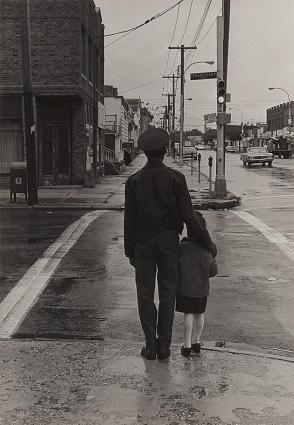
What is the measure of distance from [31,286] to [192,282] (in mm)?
3442

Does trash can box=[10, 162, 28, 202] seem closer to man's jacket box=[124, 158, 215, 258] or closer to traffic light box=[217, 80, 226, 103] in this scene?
traffic light box=[217, 80, 226, 103]

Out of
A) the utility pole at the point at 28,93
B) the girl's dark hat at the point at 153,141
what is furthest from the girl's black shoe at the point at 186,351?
the utility pole at the point at 28,93

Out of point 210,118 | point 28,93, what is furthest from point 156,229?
point 210,118

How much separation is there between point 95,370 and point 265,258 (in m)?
5.57

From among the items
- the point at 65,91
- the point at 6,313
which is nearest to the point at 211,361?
the point at 6,313

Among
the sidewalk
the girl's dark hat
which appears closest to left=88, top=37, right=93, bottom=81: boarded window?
the sidewalk

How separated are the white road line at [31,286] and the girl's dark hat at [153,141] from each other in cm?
226

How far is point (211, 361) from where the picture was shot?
4859mm

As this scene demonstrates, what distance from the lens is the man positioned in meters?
4.75

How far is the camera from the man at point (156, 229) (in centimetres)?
475

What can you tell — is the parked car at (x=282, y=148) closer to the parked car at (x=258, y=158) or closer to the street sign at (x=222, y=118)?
the parked car at (x=258, y=158)

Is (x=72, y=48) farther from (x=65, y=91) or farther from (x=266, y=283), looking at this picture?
(x=266, y=283)

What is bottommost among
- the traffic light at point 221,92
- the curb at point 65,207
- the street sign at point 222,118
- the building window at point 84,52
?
the curb at point 65,207

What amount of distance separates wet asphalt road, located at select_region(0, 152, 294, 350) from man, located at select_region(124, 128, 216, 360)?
836 millimetres
